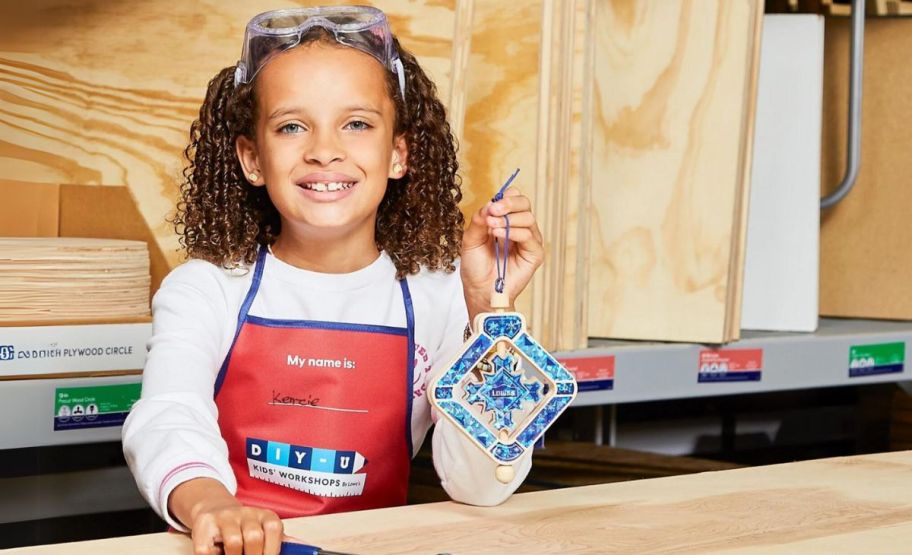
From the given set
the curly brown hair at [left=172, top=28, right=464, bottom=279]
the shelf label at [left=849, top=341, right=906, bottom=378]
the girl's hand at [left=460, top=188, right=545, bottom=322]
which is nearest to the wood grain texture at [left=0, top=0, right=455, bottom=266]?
the curly brown hair at [left=172, top=28, right=464, bottom=279]

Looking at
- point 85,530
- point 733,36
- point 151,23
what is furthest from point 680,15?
point 85,530

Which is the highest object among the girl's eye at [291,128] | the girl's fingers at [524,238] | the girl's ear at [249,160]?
the girl's eye at [291,128]

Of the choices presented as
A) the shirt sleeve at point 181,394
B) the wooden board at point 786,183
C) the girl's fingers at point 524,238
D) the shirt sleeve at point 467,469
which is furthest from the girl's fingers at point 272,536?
the wooden board at point 786,183

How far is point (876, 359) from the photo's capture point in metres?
2.39

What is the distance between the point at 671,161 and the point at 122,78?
924 mm

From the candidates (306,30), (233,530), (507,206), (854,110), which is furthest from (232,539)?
(854,110)

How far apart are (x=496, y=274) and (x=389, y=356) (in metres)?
0.23

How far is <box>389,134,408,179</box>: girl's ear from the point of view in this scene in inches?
54.4

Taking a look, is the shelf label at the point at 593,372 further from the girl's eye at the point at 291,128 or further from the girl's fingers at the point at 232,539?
the girl's fingers at the point at 232,539

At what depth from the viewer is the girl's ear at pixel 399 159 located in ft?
4.53

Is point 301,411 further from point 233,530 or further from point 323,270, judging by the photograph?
point 233,530

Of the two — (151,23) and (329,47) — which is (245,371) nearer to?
(329,47)

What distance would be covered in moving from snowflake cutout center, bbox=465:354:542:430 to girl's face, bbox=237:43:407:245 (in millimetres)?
301

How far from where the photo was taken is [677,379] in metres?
2.11
